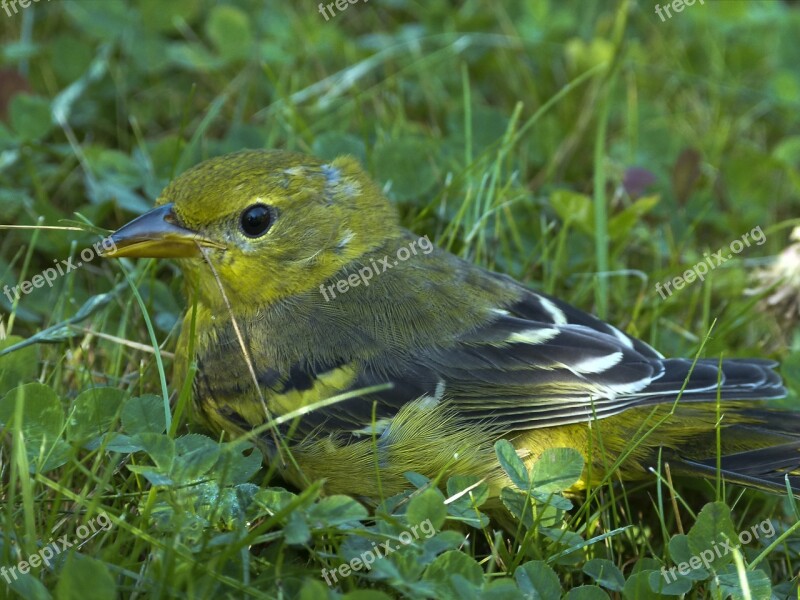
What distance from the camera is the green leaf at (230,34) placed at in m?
4.91

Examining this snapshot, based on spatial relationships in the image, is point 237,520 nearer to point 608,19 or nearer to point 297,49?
point 297,49

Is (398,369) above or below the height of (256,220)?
below

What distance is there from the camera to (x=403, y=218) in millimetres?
4184

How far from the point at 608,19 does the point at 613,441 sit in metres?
3.14

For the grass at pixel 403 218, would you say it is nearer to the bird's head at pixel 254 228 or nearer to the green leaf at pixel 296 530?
the green leaf at pixel 296 530

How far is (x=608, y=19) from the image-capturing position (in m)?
5.38

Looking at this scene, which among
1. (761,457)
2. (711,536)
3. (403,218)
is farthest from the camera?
(403,218)

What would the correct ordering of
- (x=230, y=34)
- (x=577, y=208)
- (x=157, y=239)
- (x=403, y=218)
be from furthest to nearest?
1. (x=230, y=34)
2. (x=403, y=218)
3. (x=577, y=208)
4. (x=157, y=239)

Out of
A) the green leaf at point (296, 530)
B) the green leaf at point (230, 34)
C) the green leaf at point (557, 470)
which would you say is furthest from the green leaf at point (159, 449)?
the green leaf at point (230, 34)

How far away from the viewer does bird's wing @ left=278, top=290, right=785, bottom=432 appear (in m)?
2.94

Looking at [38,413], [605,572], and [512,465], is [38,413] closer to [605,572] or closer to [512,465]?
[512,465]

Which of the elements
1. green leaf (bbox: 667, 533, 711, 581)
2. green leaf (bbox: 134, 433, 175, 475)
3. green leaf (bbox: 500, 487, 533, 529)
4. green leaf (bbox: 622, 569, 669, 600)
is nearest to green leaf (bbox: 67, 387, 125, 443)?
green leaf (bbox: 134, 433, 175, 475)

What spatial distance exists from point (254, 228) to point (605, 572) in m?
1.48

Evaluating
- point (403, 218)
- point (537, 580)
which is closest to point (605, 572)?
point (537, 580)
